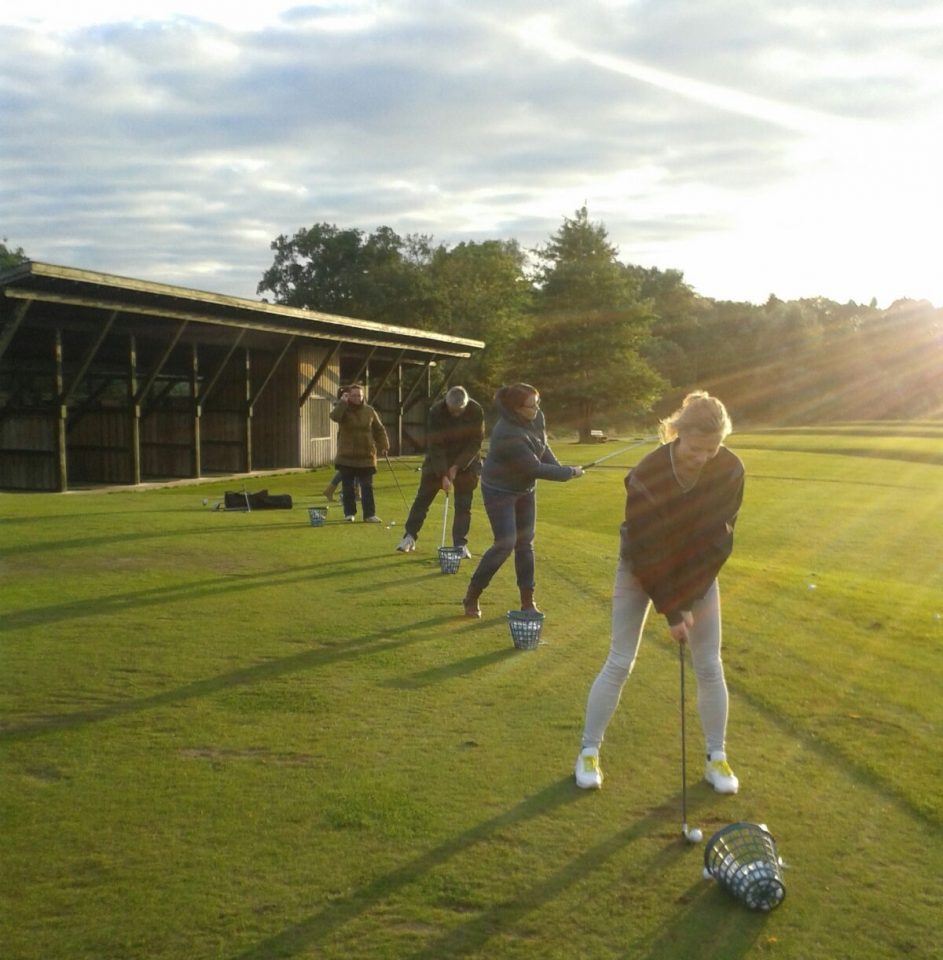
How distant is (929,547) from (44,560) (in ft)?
40.0

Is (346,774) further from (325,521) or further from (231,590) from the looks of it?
(325,521)

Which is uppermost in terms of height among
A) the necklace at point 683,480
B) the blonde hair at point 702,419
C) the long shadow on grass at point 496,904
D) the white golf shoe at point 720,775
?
the blonde hair at point 702,419

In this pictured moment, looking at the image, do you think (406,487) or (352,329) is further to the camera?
(352,329)

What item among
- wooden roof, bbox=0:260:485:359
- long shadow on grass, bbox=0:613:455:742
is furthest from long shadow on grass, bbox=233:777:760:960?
wooden roof, bbox=0:260:485:359

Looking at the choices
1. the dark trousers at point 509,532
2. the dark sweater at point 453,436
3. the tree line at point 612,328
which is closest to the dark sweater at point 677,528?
the dark trousers at point 509,532

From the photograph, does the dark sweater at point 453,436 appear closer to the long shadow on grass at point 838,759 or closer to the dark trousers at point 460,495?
the dark trousers at point 460,495

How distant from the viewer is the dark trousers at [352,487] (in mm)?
14438

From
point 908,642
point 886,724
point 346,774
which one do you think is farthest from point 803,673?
point 346,774

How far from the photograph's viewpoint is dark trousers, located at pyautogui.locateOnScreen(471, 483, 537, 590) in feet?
27.5

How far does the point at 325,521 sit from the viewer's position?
15.1m

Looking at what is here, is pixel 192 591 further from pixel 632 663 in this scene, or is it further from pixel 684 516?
pixel 684 516

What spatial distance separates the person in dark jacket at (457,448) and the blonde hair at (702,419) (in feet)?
18.7

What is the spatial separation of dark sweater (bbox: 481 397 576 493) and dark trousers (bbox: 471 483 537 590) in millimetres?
98

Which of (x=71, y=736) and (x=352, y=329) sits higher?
(x=352, y=329)
